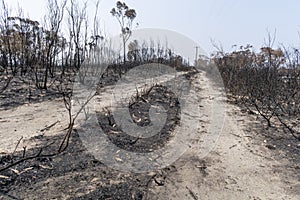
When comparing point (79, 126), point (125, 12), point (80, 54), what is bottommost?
point (79, 126)

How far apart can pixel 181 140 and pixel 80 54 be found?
9.33m

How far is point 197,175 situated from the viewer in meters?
2.56

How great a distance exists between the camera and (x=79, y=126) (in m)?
3.59

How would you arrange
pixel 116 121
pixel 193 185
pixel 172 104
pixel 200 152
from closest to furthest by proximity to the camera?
pixel 193 185
pixel 200 152
pixel 116 121
pixel 172 104

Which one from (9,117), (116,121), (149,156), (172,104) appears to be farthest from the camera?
(172,104)

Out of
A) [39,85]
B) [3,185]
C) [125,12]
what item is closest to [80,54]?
[39,85]

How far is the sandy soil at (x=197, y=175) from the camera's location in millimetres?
2070

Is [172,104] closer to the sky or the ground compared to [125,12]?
closer to the ground

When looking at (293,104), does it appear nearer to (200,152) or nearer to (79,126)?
(200,152)

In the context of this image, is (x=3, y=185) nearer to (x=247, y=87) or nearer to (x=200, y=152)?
(x=200, y=152)

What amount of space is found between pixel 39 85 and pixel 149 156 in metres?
5.72

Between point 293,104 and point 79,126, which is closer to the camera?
point 79,126

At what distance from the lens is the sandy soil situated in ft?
6.79

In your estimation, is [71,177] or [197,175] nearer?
[71,177]
